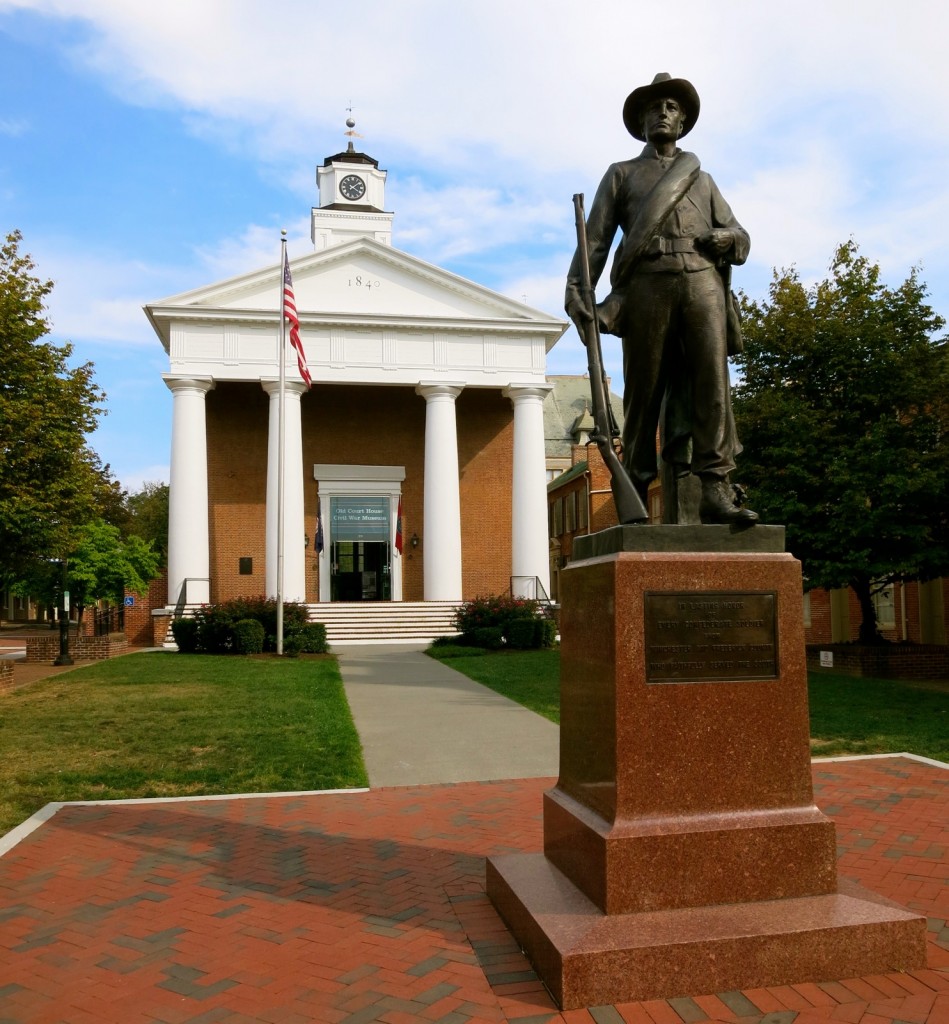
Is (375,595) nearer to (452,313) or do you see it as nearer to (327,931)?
(452,313)

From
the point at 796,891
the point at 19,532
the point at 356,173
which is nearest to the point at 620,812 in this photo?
the point at 796,891

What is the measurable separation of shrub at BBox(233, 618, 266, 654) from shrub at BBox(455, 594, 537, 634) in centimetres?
546

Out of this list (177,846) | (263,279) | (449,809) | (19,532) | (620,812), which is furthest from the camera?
→ (263,279)

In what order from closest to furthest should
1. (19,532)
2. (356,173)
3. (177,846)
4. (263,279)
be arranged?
(177,846) → (19,532) → (263,279) → (356,173)

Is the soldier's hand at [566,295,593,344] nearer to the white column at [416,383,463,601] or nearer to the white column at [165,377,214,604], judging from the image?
the white column at [416,383,463,601]

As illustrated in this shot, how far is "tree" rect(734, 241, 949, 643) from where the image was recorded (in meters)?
17.6

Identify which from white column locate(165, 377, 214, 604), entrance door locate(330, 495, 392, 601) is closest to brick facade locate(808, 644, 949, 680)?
entrance door locate(330, 495, 392, 601)

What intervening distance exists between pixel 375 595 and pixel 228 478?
22.1 feet

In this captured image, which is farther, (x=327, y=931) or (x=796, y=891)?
(x=327, y=931)

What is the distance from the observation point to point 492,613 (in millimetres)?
24875

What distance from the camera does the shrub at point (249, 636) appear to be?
22.9 m

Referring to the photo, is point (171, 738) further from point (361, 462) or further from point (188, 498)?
point (361, 462)

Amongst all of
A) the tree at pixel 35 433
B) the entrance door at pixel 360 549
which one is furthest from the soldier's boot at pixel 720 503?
the entrance door at pixel 360 549

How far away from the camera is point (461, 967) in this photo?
407 cm
